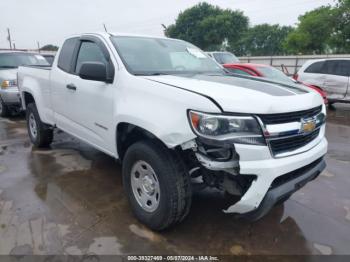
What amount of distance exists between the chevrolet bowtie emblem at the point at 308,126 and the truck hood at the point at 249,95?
4.8 inches

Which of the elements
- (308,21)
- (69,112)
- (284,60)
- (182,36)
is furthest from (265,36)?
(69,112)

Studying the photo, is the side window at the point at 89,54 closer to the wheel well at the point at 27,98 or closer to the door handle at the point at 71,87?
the door handle at the point at 71,87

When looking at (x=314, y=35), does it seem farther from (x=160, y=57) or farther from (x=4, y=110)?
(x=160, y=57)

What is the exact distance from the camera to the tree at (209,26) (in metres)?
47.9

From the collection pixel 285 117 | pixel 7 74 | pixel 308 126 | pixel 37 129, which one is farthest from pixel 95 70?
pixel 7 74

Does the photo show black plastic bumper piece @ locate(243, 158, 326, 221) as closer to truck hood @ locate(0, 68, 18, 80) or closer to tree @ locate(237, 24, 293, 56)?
truck hood @ locate(0, 68, 18, 80)

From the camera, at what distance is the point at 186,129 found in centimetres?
232

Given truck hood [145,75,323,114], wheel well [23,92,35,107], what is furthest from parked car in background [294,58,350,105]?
wheel well [23,92,35,107]

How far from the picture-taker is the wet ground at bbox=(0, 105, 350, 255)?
271 centimetres

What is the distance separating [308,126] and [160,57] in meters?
1.78

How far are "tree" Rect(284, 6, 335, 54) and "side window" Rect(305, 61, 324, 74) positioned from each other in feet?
77.1

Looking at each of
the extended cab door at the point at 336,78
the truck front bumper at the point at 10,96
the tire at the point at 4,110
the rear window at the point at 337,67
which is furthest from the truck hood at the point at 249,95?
the rear window at the point at 337,67

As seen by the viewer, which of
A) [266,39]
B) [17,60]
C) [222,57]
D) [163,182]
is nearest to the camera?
[163,182]

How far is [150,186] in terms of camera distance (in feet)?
9.37
